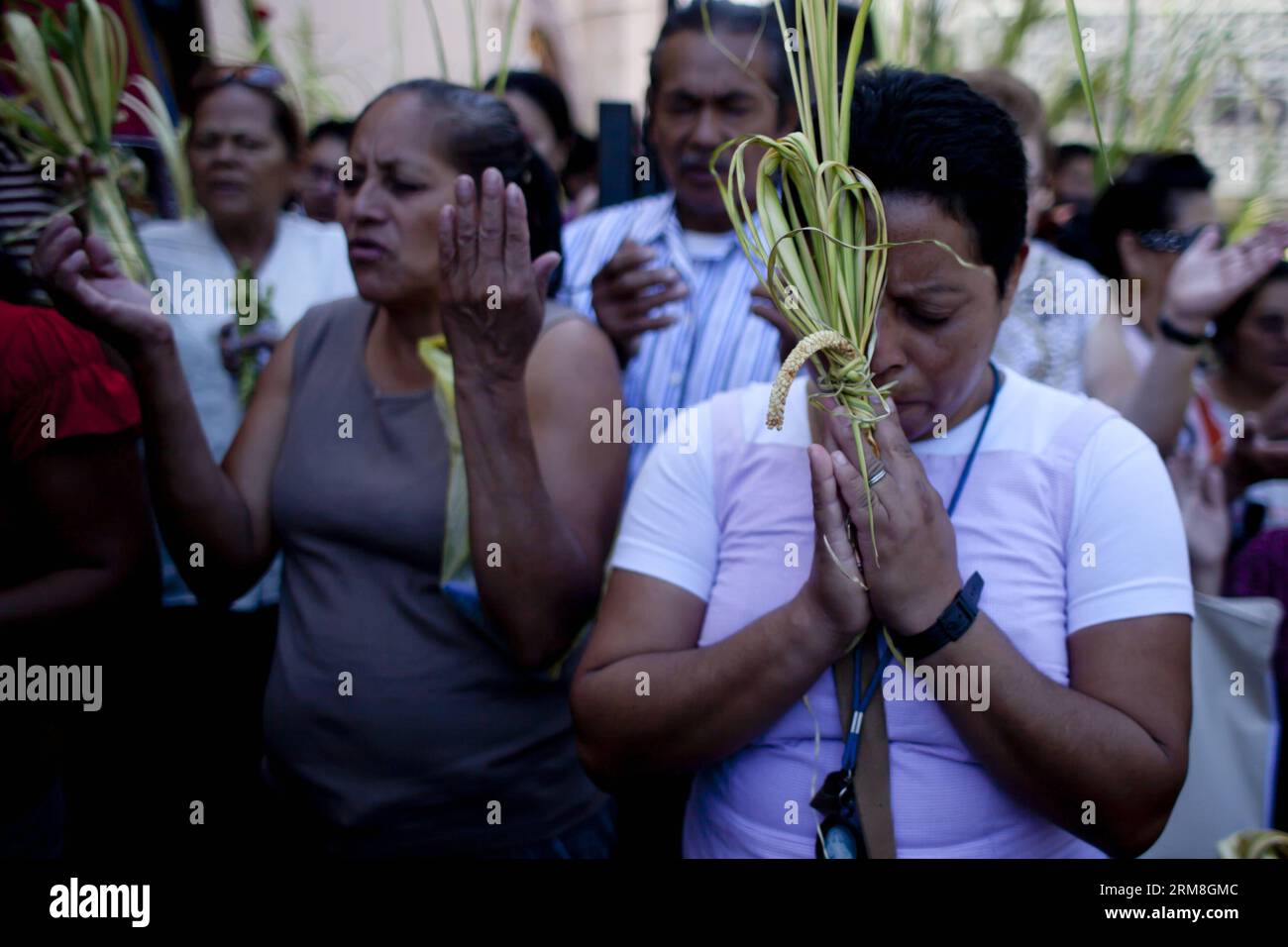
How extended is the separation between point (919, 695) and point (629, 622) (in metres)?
0.41

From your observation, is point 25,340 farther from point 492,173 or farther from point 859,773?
point 859,773

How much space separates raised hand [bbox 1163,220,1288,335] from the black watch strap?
0.03ft

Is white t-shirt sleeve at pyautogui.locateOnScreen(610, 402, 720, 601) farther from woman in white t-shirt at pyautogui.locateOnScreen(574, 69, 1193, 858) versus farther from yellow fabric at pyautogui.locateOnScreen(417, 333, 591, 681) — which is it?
yellow fabric at pyautogui.locateOnScreen(417, 333, 591, 681)

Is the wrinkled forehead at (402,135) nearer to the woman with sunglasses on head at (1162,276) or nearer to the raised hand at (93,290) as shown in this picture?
the raised hand at (93,290)

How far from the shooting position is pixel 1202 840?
1917 mm

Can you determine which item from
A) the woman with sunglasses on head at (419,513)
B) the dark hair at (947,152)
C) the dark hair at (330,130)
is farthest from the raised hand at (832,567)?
the dark hair at (330,130)

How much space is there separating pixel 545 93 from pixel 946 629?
3.39 meters

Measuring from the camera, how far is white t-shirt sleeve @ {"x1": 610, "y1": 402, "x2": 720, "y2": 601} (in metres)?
1.57

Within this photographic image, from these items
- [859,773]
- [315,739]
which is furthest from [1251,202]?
[315,739]

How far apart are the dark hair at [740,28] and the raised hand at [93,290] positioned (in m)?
1.39

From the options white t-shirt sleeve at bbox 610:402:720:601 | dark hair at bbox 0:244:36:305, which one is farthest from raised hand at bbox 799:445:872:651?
dark hair at bbox 0:244:36:305

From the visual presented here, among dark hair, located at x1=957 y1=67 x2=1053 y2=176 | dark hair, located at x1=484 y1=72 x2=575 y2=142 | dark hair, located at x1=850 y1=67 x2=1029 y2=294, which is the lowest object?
dark hair, located at x1=850 y1=67 x2=1029 y2=294

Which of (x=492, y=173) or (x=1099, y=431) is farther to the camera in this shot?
(x=492, y=173)

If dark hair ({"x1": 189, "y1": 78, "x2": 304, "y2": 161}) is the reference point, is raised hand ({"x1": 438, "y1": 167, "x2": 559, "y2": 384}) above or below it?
below
